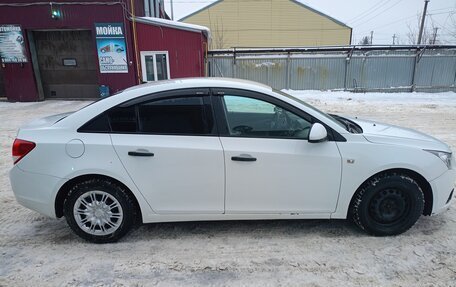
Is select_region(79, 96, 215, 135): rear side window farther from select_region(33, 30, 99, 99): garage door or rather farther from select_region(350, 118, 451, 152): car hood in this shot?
select_region(33, 30, 99, 99): garage door

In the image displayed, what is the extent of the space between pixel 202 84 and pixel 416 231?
8.90 feet

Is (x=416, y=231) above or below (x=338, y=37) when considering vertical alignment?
below

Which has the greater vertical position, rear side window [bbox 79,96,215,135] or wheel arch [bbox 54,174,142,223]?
rear side window [bbox 79,96,215,135]

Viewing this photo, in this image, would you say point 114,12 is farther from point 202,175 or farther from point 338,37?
point 338,37

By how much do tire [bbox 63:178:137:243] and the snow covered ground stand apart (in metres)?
0.14

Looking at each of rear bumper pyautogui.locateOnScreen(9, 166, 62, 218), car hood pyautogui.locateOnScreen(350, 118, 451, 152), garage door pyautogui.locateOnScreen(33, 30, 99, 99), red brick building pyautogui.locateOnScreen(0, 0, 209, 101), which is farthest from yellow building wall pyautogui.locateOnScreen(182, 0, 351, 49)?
rear bumper pyautogui.locateOnScreen(9, 166, 62, 218)

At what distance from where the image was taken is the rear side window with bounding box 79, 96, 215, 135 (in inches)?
121

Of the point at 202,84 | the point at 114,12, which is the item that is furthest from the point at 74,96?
the point at 202,84

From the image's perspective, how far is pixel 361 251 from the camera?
9.96ft

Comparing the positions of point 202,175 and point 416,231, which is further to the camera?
point 416,231

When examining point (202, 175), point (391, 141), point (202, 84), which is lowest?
point (202, 175)

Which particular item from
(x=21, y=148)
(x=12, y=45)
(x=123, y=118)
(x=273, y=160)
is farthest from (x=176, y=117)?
(x=12, y=45)

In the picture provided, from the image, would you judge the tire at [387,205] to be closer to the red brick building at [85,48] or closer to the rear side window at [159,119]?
the rear side window at [159,119]

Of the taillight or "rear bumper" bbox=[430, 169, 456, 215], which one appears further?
"rear bumper" bbox=[430, 169, 456, 215]
